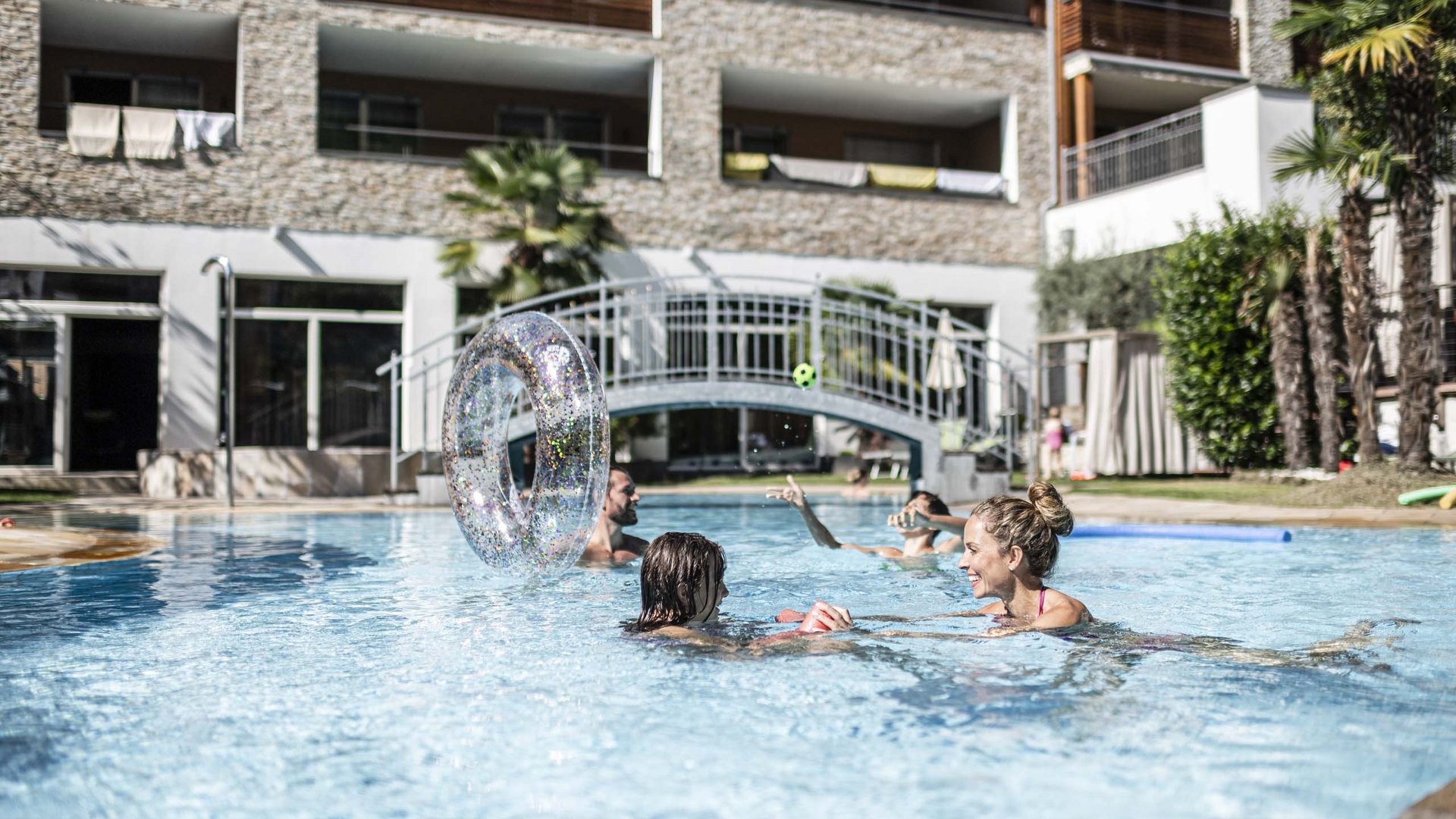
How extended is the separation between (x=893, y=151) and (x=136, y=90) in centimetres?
1269

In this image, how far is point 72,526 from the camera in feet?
33.2

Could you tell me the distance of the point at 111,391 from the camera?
1669cm

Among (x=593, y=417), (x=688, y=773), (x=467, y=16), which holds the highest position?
(x=467, y=16)

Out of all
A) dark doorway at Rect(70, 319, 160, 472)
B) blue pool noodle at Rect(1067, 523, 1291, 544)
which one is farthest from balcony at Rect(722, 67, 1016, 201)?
blue pool noodle at Rect(1067, 523, 1291, 544)

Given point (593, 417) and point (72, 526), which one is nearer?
point (593, 417)

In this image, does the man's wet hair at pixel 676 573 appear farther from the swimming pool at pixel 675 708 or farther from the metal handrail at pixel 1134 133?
the metal handrail at pixel 1134 133

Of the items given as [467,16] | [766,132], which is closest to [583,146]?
[467,16]

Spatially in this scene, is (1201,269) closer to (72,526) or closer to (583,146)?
(583,146)

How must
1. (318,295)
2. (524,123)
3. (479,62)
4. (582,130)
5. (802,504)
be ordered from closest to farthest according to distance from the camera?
(802,504)
(318,295)
(479,62)
(524,123)
(582,130)

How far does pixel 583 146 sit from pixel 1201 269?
9.44 metres

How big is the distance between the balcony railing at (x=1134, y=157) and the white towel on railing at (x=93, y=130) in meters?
14.9

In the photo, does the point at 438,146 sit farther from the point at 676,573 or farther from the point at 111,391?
the point at 676,573

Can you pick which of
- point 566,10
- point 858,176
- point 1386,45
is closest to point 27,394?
point 566,10

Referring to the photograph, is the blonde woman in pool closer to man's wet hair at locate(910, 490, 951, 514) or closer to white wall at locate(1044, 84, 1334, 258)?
man's wet hair at locate(910, 490, 951, 514)
